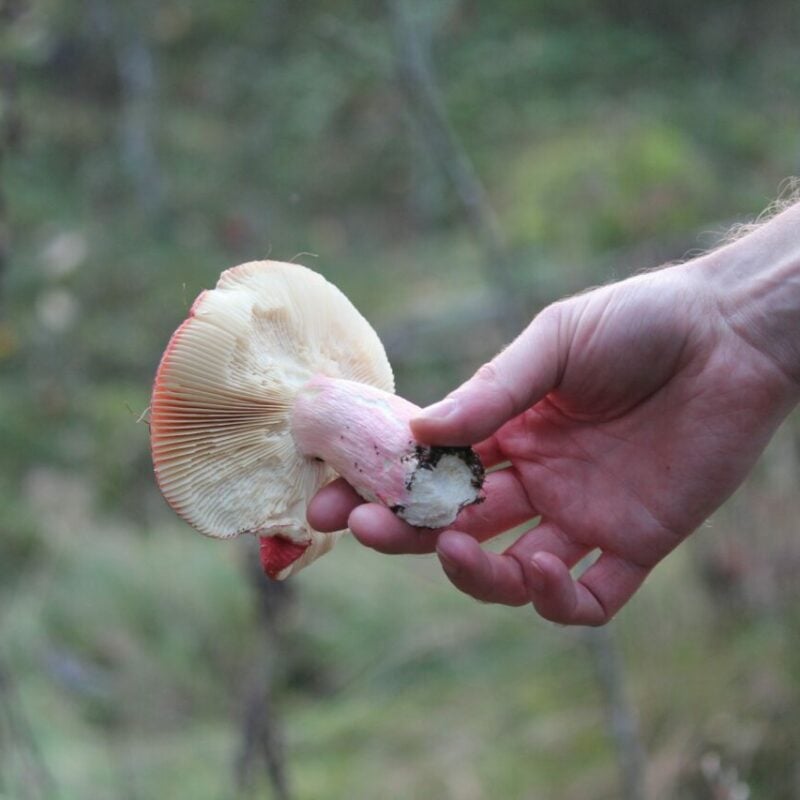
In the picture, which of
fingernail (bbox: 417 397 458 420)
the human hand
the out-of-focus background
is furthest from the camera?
the out-of-focus background

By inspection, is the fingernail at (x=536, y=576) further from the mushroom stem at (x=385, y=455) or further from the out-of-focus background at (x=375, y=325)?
the out-of-focus background at (x=375, y=325)

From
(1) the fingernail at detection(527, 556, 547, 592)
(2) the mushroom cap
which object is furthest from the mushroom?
(1) the fingernail at detection(527, 556, 547, 592)

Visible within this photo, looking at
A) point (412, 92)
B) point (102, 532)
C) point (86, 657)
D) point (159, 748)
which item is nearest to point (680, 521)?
point (412, 92)

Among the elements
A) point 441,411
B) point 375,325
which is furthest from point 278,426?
point 375,325

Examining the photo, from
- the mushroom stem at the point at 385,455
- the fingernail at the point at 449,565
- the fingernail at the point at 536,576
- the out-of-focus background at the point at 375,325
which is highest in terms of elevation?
the mushroom stem at the point at 385,455

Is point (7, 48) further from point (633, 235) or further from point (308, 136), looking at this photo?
point (308, 136)

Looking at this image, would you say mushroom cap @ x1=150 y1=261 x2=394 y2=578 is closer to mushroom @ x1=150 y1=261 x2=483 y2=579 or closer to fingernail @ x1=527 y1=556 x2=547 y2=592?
mushroom @ x1=150 y1=261 x2=483 y2=579

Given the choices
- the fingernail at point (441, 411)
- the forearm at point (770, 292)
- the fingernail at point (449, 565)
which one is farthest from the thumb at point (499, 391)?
the forearm at point (770, 292)
